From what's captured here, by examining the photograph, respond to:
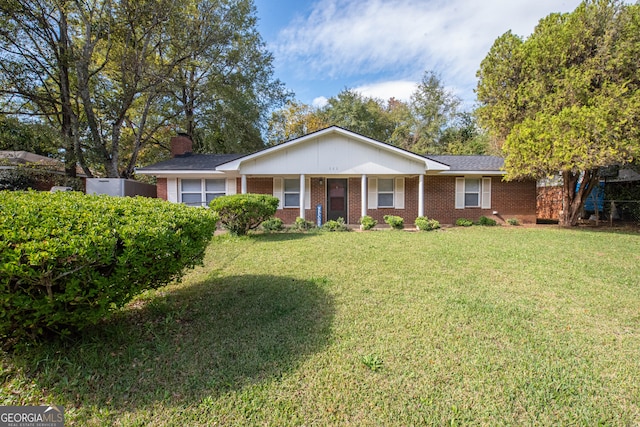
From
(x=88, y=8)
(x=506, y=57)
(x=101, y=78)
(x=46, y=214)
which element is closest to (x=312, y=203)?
(x=506, y=57)

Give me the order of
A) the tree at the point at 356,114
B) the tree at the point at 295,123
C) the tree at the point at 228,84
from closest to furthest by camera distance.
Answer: the tree at the point at 228,84 → the tree at the point at 356,114 → the tree at the point at 295,123

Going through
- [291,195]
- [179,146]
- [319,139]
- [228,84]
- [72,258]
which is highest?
[228,84]

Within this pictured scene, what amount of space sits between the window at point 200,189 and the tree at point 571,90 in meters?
12.7

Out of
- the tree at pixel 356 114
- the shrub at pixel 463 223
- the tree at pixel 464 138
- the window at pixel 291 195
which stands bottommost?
the shrub at pixel 463 223

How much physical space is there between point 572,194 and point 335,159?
35.7 ft

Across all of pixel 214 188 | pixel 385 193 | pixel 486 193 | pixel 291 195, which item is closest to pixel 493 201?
pixel 486 193

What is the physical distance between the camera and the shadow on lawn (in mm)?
2412

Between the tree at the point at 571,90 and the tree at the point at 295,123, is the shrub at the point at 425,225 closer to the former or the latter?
the tree at the point at 571,90

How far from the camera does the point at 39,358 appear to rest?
264 cm

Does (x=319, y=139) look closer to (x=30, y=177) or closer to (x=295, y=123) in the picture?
(x=30, y=177)

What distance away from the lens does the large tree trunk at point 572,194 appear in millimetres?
12172

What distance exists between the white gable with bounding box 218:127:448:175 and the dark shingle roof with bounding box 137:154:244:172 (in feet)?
7.36

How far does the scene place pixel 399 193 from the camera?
45.9 ft

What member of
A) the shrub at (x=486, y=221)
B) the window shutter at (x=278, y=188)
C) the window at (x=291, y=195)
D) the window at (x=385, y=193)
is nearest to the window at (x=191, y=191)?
the window shutter at (x=278, y=188)
